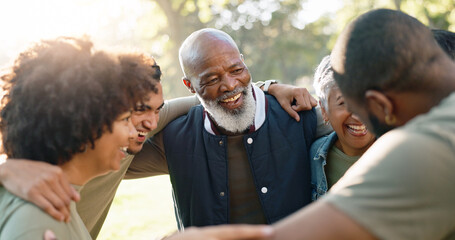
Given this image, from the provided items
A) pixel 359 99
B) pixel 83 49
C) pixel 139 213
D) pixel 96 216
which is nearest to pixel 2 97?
Result: pixel 83 49

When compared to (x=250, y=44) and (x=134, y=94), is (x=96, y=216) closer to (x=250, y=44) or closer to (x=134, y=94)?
(x=134, y=94)

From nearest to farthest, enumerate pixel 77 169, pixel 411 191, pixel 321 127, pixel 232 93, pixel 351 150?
pixel 411 191 → pixel 77 169 → pixel 351 150 → pixel 321 127 → pixel 232 93

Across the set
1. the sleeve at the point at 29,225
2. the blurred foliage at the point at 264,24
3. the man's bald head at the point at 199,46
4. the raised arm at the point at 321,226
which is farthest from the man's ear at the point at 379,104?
the blurred foliage at the point at 264,24

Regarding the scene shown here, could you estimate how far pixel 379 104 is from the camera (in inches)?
67.8

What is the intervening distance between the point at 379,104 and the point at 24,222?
1.59m

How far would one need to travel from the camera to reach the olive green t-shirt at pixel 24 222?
1.75 m

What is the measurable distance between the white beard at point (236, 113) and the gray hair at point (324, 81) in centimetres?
61

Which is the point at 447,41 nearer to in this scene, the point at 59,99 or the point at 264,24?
the point at 59,99

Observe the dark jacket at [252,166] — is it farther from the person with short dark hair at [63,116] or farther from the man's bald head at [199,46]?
the person with short dark hair at [63,116]

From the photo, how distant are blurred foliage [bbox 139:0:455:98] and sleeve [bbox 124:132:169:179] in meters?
15.5

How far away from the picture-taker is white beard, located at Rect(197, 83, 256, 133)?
3633mm

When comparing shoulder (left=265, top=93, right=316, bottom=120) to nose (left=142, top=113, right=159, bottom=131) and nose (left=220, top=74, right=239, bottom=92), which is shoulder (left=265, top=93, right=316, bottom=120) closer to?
nose (left=220, top=74, right=239, bottom=92)

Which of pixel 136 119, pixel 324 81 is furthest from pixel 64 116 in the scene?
pixel 324 81

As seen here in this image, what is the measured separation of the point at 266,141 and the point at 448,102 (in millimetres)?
2095
